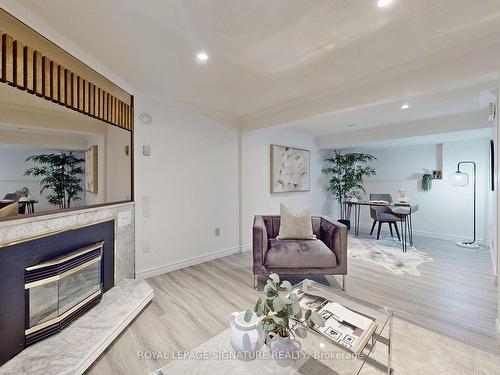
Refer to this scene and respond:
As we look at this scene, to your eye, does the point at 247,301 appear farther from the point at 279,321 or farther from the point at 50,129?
the point at 50,129

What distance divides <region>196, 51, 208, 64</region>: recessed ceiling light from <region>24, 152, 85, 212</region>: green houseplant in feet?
4.46

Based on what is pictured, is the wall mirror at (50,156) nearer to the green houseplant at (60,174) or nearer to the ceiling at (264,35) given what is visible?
the green houseplant at (60,174)

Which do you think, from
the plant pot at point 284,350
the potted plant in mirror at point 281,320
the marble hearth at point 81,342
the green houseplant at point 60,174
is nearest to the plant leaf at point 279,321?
the potted plant in mirror at point 281,320

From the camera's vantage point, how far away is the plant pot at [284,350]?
111 cm

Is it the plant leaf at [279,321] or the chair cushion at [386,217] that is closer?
the plant leaf at [279,321]

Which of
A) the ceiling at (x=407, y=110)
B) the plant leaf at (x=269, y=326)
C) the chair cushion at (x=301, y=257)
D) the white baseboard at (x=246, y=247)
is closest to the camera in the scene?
the plant leaf at (x=269, y=326)

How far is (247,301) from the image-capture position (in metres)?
2.20

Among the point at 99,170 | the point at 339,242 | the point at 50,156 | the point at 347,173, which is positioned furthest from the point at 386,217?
the point at 50,156

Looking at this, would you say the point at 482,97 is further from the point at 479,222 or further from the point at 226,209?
the point at 226,209

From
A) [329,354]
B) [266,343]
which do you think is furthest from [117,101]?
[329,354]

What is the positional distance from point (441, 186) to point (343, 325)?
193 inches

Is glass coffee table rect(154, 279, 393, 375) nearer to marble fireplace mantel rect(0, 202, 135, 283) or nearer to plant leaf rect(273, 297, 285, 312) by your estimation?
plant leaf rect(273, 297, 285, 312)

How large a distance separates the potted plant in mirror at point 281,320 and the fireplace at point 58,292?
1490 mm

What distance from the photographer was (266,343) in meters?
1.17
